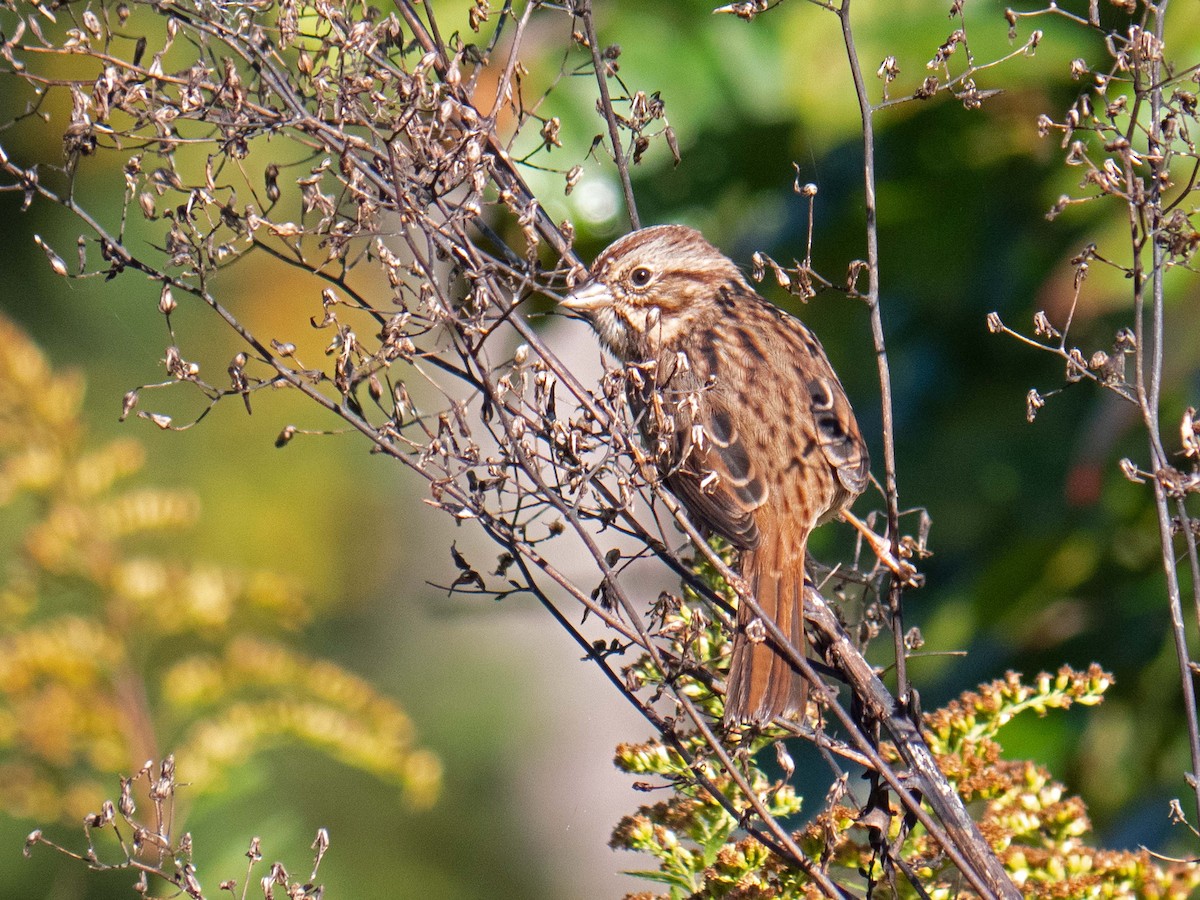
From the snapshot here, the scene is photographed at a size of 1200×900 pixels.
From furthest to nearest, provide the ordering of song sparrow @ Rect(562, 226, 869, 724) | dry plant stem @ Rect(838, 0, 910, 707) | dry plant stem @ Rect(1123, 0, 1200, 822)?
song sparrow @ Rect(562, 226, 869, 724), dry plant stem @ Rect(838, 0, 910, 707), dry plant stem @ Rect(1123, 0, 1200, 822)

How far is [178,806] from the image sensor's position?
316cm

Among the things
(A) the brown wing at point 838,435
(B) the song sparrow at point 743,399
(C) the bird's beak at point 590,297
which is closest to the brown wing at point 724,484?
(B) the song sparrow at point 743,399

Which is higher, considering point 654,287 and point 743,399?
point 654,287

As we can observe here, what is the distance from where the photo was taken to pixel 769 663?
67.4 inches

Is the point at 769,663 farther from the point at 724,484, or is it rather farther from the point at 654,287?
the point at 654,287

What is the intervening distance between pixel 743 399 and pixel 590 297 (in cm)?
34

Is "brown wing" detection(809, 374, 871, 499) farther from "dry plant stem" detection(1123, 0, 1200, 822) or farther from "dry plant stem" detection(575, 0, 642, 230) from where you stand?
"dry plant stem" detection(1123, 0, 1200, 822)

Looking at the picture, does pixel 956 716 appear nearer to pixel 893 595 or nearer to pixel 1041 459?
pixel 893 595

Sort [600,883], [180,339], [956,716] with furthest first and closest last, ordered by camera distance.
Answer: [180,339] → [600,883] → [956,716]

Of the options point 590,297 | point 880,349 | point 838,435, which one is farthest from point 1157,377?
point 590,297

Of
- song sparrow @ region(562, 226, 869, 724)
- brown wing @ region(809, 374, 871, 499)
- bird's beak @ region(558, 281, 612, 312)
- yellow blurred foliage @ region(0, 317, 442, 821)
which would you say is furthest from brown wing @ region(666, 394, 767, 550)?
yellow blurred foliage @ region(0, 317, 442, 821)

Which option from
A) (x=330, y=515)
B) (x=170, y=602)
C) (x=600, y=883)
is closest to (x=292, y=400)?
(x=330, y=515)

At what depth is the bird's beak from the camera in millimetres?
2579

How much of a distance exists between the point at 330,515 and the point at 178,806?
13.5 feet
